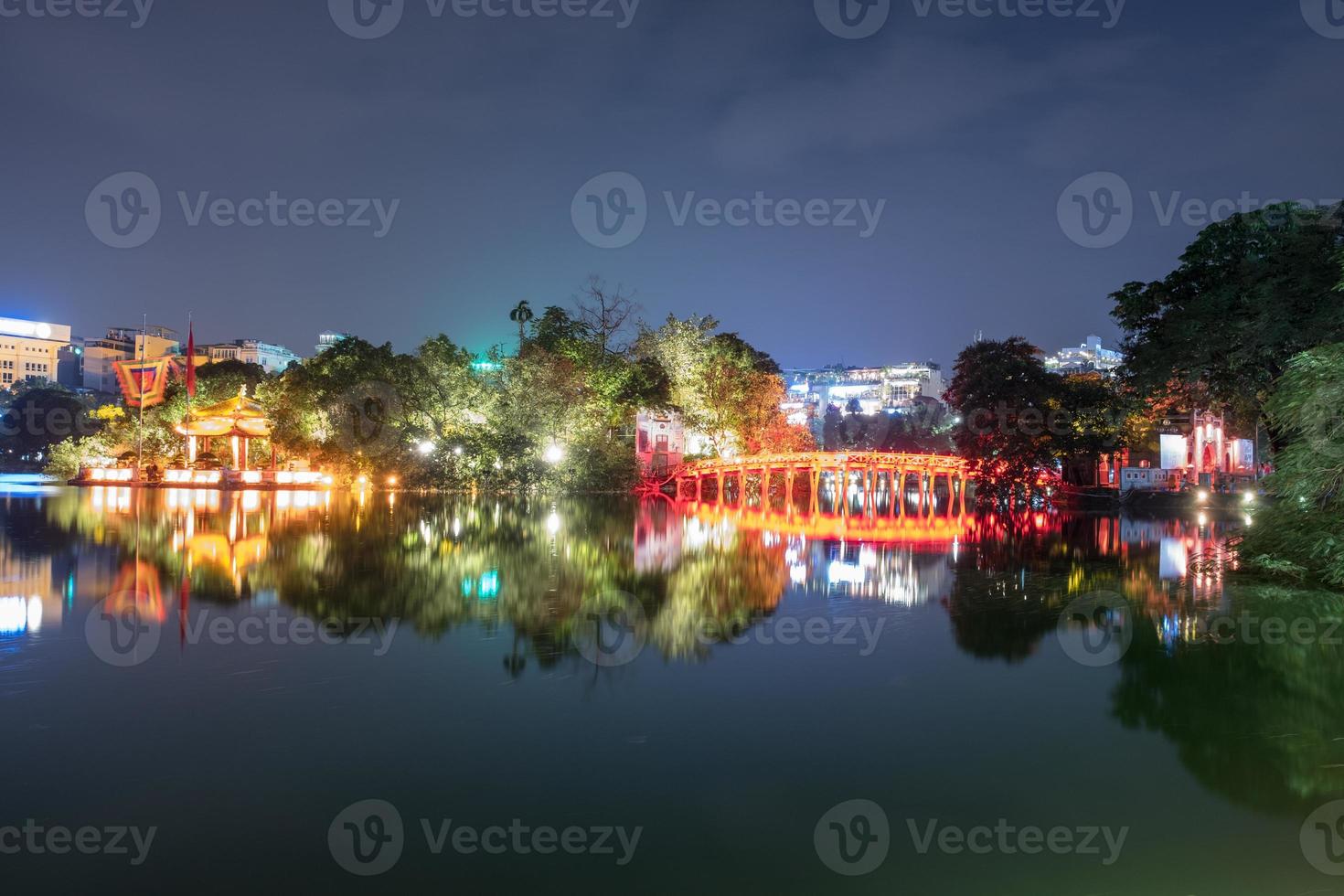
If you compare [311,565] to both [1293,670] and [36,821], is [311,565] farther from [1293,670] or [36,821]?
[1293,670]

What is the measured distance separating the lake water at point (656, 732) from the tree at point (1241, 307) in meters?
7.41

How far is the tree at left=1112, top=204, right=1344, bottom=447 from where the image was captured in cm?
1750

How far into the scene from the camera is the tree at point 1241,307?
17.5m

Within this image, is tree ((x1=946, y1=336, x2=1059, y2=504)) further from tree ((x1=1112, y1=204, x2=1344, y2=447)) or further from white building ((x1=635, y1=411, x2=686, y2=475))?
white building ((x1=635, y1=411, x2=686, y2=475))

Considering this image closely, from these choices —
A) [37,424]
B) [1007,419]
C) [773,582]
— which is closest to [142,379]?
[37,424]

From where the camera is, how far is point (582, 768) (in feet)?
18.5

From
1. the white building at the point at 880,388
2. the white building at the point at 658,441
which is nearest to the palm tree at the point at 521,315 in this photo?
the white building at the point at 658,441

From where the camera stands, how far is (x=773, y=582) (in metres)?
13.4

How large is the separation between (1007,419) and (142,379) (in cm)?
3767

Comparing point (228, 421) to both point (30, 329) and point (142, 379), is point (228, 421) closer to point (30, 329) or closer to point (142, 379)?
point (142, 379)

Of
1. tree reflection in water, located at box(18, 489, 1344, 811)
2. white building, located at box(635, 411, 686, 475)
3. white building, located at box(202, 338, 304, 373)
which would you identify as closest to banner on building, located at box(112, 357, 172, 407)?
tree reflection in water, located at box(18, 489, 1344, 811)

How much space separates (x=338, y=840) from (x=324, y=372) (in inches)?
1576

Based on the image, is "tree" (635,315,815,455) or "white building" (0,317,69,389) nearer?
"tree" (635,315,815,455)

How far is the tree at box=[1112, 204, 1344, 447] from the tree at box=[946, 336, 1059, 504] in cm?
902
